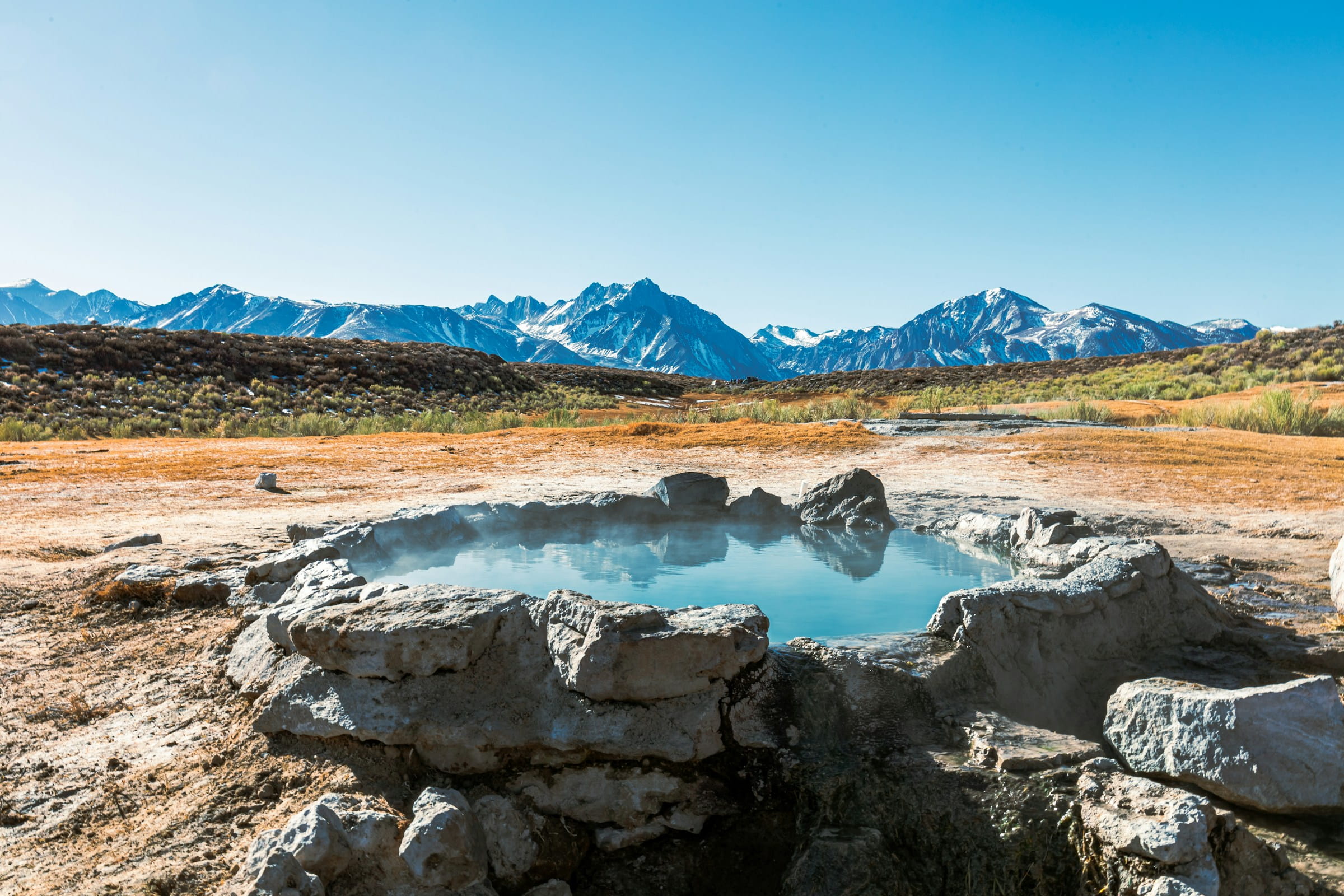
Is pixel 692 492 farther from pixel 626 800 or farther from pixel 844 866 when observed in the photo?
pixel 844 866

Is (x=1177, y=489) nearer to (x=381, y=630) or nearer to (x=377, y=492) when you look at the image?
(x=381, y=630)

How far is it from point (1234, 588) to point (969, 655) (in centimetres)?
282

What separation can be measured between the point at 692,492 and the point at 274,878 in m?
5.84

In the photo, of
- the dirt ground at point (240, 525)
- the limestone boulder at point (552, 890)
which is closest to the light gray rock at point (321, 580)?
the dirt ground at point (240, 525)

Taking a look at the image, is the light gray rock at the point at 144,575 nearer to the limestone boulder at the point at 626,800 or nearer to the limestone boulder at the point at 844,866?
the limestone boulder at the point at 626,800

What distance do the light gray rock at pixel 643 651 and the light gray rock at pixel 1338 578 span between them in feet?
12.2

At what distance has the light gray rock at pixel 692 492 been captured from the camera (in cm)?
787

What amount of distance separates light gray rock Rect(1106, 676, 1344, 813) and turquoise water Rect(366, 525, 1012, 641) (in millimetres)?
1812

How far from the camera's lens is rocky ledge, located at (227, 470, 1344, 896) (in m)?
2.58

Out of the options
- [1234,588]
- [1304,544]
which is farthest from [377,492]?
[1304,544]

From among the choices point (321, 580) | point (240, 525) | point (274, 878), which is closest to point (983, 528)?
point (321, 580)

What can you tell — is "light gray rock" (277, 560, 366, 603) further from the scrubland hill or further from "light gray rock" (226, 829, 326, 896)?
the scrubland hill

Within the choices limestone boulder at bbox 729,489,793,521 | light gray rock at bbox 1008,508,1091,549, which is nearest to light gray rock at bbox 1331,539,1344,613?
light gray rock at bbox 1008,508,1091,549

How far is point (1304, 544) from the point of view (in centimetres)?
615
